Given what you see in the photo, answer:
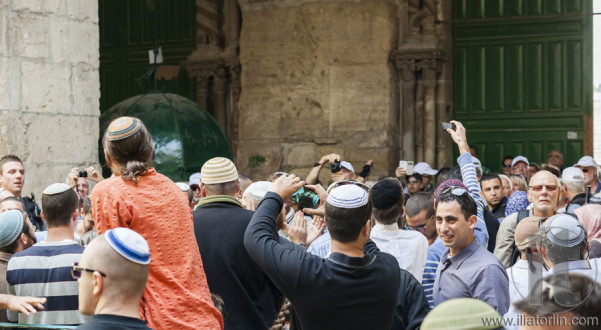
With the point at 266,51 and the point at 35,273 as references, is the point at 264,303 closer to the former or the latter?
the point at 35,273

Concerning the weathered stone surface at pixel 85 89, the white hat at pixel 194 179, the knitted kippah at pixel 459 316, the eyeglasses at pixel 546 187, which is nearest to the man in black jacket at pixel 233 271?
the knitted kippah at pixel 459 316

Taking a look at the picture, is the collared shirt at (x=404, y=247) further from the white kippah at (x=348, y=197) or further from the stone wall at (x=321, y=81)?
the stone wall at (x=321, y=81)

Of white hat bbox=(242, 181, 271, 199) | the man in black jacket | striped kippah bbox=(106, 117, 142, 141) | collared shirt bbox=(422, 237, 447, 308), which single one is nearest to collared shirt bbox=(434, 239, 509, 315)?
collared shirt bbox=(422, 237, 447, 308)

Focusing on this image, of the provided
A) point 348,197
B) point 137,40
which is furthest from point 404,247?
Answer: point 137,40

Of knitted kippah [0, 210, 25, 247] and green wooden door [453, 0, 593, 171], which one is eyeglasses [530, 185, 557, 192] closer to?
knitted kippah [0, 210, 25, 247]

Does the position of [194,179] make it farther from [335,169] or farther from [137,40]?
[137,40]

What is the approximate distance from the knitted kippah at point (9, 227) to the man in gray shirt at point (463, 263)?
213 cm

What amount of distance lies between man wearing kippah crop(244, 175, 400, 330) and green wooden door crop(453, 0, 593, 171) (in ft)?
32.2

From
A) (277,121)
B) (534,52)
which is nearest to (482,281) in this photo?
(277,121)

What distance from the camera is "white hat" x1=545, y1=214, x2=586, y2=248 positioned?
365cm

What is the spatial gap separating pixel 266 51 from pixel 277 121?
0.94m

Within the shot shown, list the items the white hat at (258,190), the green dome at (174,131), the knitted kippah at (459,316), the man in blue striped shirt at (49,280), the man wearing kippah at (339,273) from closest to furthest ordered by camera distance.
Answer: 1. the knitted kippah at (459,316)
2. the man wearing kippah at (339,273)
3. the man in blue striped shirt at (49,280)
4. the white hat at (258,190)
5. the green dome at (174,131)

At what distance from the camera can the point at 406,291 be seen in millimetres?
3828

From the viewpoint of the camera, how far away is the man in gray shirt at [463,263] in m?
3.92
